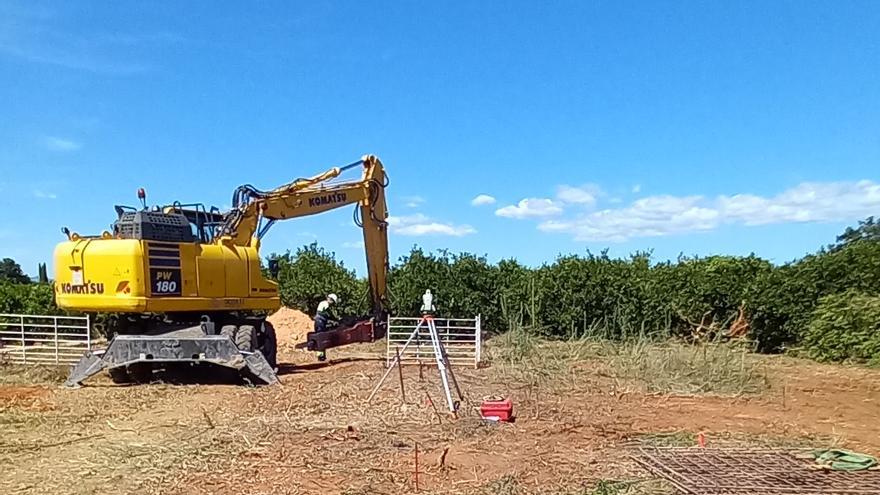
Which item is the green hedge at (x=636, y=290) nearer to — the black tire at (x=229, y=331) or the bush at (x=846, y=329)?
the bush at (x=846, y=329)

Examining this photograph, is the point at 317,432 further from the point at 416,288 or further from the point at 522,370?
the point at 416,288

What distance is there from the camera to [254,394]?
34.1 ft

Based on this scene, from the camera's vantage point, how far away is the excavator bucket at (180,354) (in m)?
11.0

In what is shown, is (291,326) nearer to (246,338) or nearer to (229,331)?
(229,331)

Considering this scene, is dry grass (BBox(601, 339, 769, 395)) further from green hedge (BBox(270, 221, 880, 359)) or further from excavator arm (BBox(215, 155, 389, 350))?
excavator arm (BBox(215, 155, 389, 350))

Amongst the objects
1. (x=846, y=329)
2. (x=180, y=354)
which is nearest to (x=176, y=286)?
(x=180, y=354)

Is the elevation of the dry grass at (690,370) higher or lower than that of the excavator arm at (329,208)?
lower

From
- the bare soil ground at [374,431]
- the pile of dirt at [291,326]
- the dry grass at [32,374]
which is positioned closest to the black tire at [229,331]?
the bare soil ground at [374,431]

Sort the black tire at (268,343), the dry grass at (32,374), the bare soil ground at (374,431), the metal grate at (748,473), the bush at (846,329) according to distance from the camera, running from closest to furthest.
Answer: the metal grate at (748,473), the bare soil ground at (374,431), the dry grass at (32,374), the black tire at (268,343), the bush at (846,329)

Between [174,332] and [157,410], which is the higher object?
[174,332]

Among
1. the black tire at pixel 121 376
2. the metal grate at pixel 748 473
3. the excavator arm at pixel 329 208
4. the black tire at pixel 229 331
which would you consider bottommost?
the metal grate at pixel 748 473

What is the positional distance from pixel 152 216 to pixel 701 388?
29.1 ft

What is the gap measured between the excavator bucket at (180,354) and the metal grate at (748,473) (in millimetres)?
6221

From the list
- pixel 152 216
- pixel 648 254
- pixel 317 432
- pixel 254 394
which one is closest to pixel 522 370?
pixel 254 394
